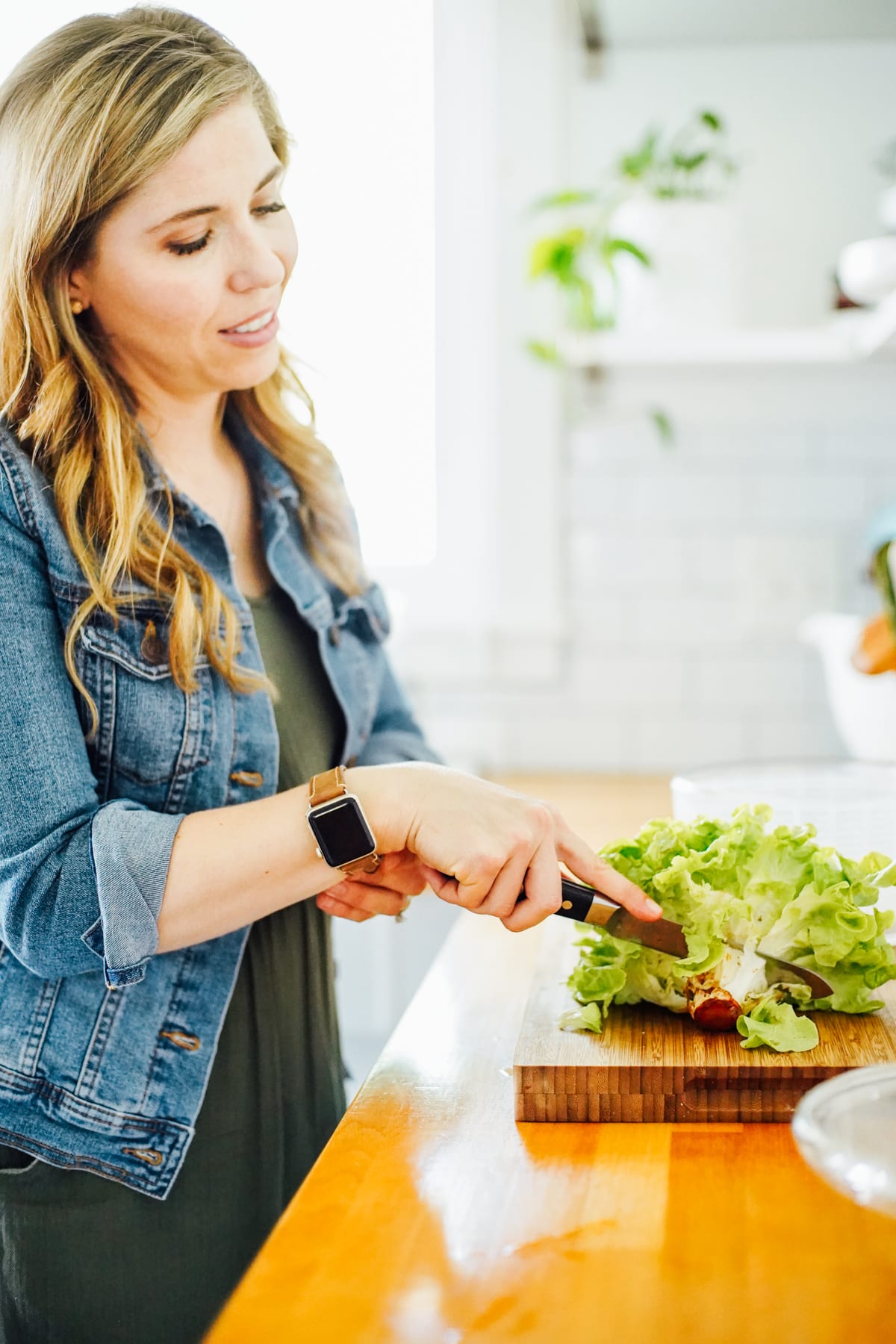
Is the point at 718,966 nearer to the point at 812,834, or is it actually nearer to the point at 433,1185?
the point at 812,834

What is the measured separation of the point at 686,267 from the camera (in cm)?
219

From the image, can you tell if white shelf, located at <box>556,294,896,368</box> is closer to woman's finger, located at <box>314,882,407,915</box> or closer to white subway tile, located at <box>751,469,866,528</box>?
white subway tile, located at <box>751,469,866,528</box>

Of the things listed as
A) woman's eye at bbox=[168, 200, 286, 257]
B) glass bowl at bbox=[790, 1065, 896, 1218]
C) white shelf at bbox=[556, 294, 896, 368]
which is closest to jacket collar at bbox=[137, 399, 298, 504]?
woman's eye at bbox=[168, 200, 286, 257]

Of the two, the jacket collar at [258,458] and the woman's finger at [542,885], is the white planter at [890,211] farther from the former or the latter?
the woman's finger at [542,885]

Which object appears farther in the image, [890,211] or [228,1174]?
[890,211]

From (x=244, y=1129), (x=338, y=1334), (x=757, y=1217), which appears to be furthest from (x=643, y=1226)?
(x=244, y=1129)

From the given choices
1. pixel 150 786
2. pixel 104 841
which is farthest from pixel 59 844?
pixel 150 786

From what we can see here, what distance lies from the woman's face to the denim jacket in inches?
3.9

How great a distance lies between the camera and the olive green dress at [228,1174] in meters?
1.03

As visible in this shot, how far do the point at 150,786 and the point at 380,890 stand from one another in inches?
8.3

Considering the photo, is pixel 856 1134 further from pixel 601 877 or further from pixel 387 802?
pixel 387 802

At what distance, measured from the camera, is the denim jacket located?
0.91 metres

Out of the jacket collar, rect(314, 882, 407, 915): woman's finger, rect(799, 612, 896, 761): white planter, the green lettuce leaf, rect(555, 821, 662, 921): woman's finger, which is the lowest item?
rect(799, 612, 896, 761): white planter

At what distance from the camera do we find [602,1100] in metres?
0.87
